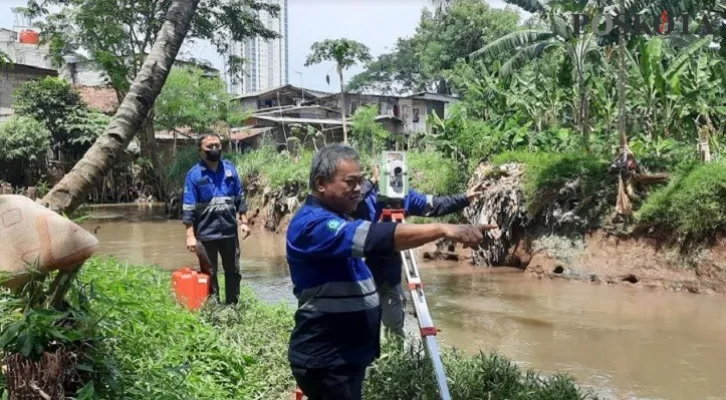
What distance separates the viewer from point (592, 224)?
1115cm

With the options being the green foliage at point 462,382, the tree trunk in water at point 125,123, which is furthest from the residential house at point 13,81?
the green foliage at point 462,382

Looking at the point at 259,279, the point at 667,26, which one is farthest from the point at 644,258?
the point at 259,279

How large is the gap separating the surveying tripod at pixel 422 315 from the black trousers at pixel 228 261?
7.22ft

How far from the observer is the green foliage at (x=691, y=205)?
31.7 feet

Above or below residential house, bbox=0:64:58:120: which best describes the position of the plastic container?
below

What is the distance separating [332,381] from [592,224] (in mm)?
9339

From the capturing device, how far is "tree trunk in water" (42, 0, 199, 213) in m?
3.60

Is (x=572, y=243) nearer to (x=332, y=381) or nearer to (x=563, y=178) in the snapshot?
(x=563, y=178)

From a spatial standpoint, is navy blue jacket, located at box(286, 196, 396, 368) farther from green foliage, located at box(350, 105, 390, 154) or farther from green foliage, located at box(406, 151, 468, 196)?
green foliage, located at box(350, 105, 390, 154)

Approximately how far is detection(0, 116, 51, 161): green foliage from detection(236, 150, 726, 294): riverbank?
16.1 metres

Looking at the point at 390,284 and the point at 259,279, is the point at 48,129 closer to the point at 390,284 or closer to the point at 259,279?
the point at 259,279

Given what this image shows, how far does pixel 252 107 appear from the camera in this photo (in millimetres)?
35750

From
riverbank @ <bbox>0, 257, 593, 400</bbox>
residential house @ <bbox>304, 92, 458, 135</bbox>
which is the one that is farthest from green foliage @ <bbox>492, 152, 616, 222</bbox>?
residential house @ <bbox>304, 92, 458, 135</bbox>

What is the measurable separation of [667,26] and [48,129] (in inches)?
820
